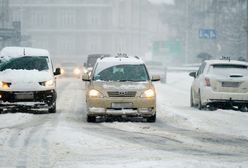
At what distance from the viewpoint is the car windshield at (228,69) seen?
20578 millimetres

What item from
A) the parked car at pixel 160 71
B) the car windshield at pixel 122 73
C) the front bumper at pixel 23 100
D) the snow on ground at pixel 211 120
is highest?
the car windshield at pixel 122 73

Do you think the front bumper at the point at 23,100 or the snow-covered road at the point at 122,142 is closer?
the snow-covered road at the point at 122,142

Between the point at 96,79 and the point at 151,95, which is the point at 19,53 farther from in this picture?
the point at 151,95

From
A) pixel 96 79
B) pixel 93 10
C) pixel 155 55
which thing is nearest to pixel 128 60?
pixel 96 79

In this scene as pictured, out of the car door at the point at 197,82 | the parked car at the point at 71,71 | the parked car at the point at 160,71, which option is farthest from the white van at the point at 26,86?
the parked car at the point at 71,71

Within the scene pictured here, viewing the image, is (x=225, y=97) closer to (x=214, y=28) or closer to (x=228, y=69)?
(x=228, y=69)

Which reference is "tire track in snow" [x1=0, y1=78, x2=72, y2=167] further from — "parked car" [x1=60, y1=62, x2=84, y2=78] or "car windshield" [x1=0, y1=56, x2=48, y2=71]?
"parked car" [x1=60, y1=62, x2=84, y2=78]

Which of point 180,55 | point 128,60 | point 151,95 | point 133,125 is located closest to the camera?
point 133,125

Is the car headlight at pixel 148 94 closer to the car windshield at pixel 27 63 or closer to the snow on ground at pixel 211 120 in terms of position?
the snow on ground at pixel 211 120

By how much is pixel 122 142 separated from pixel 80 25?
353 feet

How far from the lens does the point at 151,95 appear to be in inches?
656

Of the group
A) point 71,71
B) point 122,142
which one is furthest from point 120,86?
point 71,71

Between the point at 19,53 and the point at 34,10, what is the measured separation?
4061 inches

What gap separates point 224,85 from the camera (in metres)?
20.5
